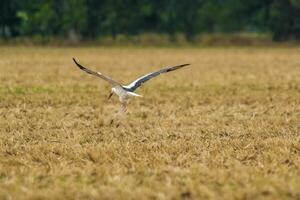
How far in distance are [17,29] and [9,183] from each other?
179ft

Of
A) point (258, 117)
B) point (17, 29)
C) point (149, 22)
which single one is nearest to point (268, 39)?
point (149, 22)

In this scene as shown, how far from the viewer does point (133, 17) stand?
203ft

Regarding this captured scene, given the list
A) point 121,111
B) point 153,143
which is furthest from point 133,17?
point 153,143

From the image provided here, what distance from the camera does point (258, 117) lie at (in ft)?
39.1

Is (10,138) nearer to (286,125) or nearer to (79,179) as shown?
(79,179)

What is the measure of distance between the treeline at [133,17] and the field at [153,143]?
4138 centimetres

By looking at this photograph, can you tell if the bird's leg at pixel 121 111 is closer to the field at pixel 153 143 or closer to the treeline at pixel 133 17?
the field at pixel 153 143

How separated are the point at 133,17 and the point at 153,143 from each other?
53.7m

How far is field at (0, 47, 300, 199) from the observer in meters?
6.20

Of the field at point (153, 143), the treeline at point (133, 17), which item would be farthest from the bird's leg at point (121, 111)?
the treeline at point (133, 17)

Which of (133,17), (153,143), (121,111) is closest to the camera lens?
(153,143)

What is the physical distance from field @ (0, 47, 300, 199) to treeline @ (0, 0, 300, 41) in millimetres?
41378

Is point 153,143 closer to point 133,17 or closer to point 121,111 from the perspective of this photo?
point 121,111

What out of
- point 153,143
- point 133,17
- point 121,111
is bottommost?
point 133,17
